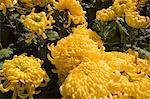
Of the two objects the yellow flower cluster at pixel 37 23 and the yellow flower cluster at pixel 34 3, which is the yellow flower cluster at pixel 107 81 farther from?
the yellow flower cluster at pixel 34 3

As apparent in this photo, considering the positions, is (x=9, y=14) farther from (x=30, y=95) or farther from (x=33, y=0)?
(x=30, y=95)

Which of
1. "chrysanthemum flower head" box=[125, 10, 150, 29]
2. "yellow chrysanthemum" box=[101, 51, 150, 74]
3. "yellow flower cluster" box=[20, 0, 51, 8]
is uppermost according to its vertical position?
"yellow flower cluster" box=[20, 0, 51, 8]

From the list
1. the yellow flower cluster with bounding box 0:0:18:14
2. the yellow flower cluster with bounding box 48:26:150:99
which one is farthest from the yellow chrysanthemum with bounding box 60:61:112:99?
the yellow flower cluster with bounding box 0:0:18:14

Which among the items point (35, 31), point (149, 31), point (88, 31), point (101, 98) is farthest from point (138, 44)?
point (101, 98)

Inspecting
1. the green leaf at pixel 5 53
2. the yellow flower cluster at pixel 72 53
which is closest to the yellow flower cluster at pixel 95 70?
the yellow flower cluster at pixel 72 53

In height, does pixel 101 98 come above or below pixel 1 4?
below

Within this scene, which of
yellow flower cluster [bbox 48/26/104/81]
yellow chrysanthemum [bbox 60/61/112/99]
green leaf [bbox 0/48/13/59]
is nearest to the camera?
yellow chrysanthemum [bbox 60/61/112/99]

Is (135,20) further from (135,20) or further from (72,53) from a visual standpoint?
(72,53)

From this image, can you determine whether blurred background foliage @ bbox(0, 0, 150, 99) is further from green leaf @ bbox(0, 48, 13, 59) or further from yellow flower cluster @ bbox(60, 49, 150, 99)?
yellow flower cluster @ bbox(60, 49, 150, 99)
